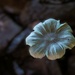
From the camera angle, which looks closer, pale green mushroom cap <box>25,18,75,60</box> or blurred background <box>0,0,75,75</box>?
pale green mushroom cap <box>25,18,75,60</box>

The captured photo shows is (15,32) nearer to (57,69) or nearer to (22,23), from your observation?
(22,23)

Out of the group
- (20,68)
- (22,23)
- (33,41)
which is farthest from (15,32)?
(33,41)

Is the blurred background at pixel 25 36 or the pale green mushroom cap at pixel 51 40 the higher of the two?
the pale green mushroom cap at pixel 51 40

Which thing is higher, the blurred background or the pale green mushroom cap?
the pale green mushroom cap

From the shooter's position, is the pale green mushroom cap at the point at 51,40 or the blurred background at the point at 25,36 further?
the blurred background at the point at 25,36
